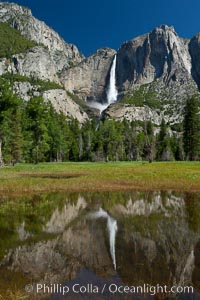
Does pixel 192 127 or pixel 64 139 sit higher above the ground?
pixel 192 127

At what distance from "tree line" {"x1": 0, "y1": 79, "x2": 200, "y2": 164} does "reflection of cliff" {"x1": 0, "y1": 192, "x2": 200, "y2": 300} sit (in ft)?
134

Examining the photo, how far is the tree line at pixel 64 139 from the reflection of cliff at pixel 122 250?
4073 cm

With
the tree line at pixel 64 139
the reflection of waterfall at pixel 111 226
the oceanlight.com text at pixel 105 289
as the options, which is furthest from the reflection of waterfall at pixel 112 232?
the tree line at pixel 64 139

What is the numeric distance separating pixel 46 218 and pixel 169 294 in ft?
27.9

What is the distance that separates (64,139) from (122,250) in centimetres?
9712

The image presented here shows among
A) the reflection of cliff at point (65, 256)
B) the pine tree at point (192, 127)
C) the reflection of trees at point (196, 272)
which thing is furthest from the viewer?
the pine tree at point (192, 127)

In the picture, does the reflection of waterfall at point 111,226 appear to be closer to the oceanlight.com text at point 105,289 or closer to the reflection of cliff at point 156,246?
the reflection of cliff at point 156,246

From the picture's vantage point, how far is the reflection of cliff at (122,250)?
7.30 m

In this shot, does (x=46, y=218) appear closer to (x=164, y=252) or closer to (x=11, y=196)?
(x=164, y=252)

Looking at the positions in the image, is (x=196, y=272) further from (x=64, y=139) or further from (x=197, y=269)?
(x=64, y=139)

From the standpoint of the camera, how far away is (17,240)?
10328 mm

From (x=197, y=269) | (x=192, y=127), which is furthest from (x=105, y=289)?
(x=192, y=127)

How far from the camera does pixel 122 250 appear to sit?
29.5 feet

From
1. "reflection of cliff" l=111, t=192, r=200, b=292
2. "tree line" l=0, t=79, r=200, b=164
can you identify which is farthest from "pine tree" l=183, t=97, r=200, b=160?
"reflection of cliff" l=111, t=192, r=200, b=292
